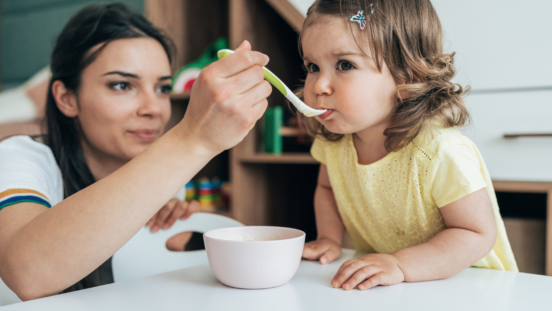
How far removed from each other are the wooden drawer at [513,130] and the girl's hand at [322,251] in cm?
57

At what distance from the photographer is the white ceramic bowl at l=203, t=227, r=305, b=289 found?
514mm

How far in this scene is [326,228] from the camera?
2.89ft

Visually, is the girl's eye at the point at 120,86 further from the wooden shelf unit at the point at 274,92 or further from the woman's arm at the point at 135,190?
the wooden shelf unit at the point at 274,92

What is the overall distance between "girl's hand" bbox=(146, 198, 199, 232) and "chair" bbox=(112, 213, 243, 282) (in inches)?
0.4

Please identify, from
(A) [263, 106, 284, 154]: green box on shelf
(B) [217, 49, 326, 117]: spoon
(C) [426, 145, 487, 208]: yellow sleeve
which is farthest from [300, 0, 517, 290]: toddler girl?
(A) [263, 106, 284, 154]: green box on shelf

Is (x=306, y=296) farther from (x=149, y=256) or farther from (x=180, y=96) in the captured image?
(x=180, y=96)

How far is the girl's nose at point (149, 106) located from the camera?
95cm

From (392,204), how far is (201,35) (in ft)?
5.17

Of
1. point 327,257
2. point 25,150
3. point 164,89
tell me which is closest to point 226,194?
point 164,89

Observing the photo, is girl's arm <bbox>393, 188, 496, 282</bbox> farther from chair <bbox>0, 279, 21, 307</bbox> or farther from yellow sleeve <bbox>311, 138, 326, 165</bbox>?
chair <bbox>0, 279, 21, 307</bbox>

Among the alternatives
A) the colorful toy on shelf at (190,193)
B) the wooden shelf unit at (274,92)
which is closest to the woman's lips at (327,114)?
the wooden shelf unit at (274,92)

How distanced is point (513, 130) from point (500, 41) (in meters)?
0.26

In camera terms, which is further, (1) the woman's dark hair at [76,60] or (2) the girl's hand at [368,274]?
(1) the woman's dark hair at [76,60]

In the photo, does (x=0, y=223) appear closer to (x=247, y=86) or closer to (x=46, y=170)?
Answer: (x=46, y=170)
